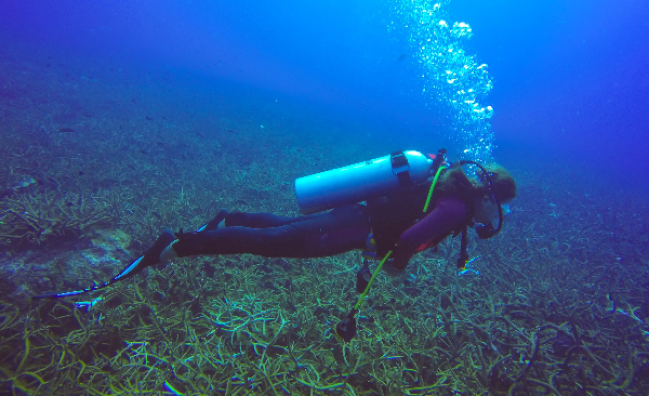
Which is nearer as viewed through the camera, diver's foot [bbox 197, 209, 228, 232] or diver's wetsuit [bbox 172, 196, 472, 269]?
diver's wetsuit [bbox 172, 196, 472, 269]

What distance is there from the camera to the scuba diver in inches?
113

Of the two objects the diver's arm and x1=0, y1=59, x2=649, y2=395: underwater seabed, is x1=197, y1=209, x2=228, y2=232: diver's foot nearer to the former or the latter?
x1=0, y1=59, x2=649, y2=395: underwater seabed

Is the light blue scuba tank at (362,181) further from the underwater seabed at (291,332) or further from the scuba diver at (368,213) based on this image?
the underwater seabed at (291,332)

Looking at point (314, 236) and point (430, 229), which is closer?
point (430, 229)

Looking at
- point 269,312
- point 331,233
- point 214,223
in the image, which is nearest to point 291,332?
point 269,312

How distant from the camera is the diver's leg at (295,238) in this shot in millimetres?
2994

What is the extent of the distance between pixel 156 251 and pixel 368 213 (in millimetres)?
2547

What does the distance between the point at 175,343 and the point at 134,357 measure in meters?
0.43

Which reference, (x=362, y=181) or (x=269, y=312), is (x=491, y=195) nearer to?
(x=362, y=181)

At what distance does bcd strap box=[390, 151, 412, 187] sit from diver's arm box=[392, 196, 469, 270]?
50 centimetres

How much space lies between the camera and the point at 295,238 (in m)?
3.12

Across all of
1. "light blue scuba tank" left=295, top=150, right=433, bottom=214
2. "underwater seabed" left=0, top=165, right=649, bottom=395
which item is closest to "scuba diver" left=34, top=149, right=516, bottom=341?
"light blue scuba tank" left=295, top=150, right=433, bottom=214

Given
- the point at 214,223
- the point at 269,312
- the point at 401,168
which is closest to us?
the point at 401,168

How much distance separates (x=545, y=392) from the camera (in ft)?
10.7
